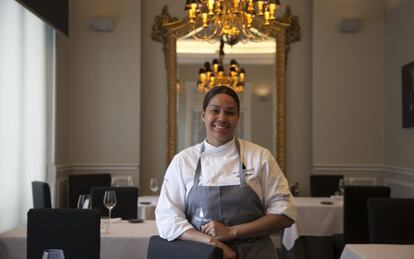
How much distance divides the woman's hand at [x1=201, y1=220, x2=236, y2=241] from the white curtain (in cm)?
307

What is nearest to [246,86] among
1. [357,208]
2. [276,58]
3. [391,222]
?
[276,58]

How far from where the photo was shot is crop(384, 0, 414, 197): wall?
5961 millimetres

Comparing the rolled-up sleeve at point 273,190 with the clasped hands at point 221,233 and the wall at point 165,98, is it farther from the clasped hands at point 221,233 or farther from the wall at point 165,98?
the wall at point 165,98

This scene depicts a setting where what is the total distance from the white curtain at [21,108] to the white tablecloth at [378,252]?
3.01 metres

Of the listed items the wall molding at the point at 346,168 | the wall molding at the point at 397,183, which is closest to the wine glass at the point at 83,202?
the wall molding at the point at 397,183

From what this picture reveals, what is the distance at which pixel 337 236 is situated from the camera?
15.9 feet

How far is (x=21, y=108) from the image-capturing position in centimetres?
504

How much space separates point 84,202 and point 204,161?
172 cm

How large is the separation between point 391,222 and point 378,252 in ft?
2.63

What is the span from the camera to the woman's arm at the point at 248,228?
1.96m

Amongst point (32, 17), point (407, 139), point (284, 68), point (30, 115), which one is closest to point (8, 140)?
point (30, 115)

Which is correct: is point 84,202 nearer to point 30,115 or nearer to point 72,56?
point 30,115

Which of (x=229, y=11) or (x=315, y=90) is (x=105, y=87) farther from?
(x=315, y=90)

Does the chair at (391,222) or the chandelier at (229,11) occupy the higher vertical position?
the chandelier at (229,11)
